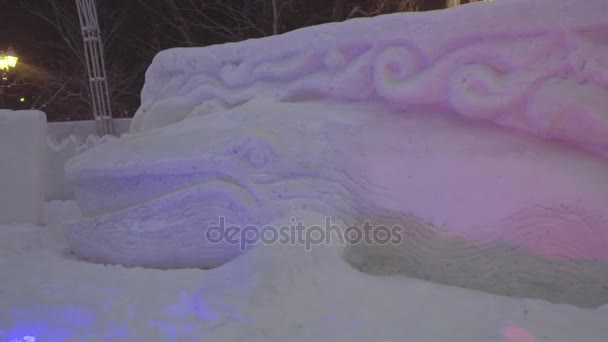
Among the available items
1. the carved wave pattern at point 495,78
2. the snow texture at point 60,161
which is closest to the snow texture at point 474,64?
the carved wave pattern at point 495,78

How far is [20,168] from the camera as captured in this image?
2.11 meters

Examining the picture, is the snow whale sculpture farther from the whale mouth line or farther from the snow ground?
the snow ground

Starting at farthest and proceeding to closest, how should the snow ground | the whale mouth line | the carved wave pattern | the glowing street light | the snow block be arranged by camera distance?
the glowing street light, the snow block, the whale mouth line, the carved wave pattern, the snow ground

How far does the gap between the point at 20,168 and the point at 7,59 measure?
14.3ft

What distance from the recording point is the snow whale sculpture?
1.17 metres

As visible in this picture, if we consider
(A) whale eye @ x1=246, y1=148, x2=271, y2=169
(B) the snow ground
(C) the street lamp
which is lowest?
(B) the snow ground

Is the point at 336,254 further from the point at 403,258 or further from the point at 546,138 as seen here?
the point at 546,138

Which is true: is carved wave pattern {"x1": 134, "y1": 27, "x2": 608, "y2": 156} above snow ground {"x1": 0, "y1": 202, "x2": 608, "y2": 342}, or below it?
above

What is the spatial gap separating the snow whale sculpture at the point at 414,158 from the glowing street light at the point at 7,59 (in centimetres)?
493

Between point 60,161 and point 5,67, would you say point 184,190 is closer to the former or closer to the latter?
point 60,161

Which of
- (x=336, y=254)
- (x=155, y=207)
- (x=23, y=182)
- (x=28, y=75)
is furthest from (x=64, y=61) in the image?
(x=336, y=254)

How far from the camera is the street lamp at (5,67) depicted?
5.46 meters

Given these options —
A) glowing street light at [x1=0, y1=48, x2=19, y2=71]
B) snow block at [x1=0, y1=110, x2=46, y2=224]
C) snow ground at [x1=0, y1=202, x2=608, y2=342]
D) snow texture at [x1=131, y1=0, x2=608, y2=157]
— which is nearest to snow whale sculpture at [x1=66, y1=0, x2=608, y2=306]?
snow texture at [x1=131, y1=0, x2=608, y2=157]

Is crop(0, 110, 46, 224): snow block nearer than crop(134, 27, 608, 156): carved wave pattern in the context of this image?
No
